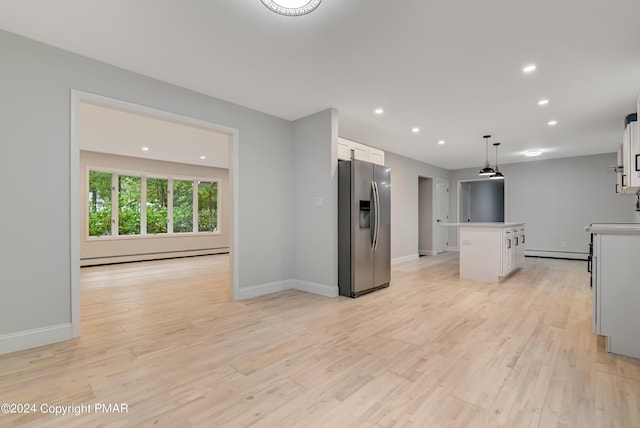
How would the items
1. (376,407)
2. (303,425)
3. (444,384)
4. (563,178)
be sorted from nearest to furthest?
(303,425) → (376,407) → (444,384) → (563,178)

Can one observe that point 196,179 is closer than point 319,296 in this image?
No

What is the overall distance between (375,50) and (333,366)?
275 cm

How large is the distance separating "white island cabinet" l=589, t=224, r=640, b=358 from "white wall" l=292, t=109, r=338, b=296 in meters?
2.75

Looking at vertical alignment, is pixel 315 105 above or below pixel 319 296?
above

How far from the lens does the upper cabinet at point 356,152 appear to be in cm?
449

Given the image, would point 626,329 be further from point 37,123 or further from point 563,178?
point 563,178

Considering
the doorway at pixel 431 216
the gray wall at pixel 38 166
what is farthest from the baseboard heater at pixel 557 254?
the gray wall at pixel 38 166

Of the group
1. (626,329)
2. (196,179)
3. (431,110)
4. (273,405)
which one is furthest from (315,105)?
(196,179)

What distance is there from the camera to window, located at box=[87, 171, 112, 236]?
23.4ft

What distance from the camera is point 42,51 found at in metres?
2.61

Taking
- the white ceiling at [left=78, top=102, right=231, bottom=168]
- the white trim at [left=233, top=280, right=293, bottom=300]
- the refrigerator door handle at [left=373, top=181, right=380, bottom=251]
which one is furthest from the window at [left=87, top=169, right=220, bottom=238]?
the refrigerator door handle at [left=373, top=181, right=380, bottom=251]

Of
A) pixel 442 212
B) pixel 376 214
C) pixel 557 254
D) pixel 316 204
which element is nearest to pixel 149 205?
pixel 316 204

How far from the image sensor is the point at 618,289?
2.42m

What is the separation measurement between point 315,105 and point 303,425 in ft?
12.0
